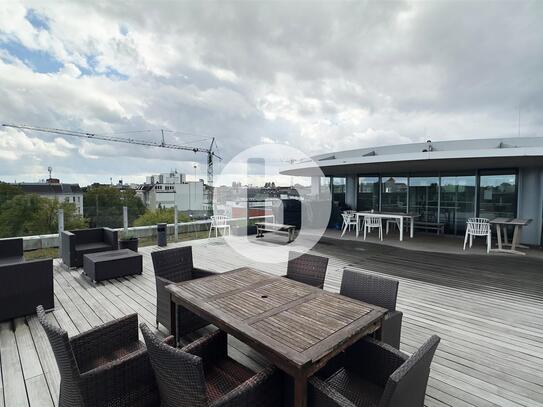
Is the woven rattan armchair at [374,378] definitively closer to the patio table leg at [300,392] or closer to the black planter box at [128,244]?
the patio table leg at [300,392]

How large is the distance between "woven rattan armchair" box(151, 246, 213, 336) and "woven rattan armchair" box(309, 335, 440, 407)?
140 centimetres

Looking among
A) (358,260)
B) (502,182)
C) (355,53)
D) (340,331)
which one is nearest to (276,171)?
(355,53)

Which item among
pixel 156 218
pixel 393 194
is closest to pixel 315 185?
pixel 393 194

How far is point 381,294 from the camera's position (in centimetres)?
214

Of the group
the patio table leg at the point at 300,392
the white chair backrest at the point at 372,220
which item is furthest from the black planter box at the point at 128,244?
the white chair backrest at the point at 372,220

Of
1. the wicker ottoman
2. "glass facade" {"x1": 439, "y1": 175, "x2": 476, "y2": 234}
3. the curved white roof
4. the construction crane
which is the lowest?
the wicker ottoman

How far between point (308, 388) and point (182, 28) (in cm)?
693

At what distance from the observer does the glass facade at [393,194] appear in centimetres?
985

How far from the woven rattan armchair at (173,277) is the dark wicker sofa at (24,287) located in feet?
4.89

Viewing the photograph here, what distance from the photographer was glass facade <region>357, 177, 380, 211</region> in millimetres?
10484

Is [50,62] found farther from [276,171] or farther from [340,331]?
[340,331]

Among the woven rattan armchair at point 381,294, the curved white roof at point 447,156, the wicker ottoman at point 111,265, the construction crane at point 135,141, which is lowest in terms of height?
the wicker ottoman at point 111,265

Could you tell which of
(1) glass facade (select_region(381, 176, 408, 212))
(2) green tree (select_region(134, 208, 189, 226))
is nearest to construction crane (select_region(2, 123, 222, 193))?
(2) green tree (select_region(134, 208, 189, 226))

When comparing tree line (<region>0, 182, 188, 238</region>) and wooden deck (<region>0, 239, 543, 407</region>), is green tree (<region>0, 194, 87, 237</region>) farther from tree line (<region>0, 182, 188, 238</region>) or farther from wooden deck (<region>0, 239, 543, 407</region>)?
wooden deck (<region>0, 239, 543, 407</region>)
